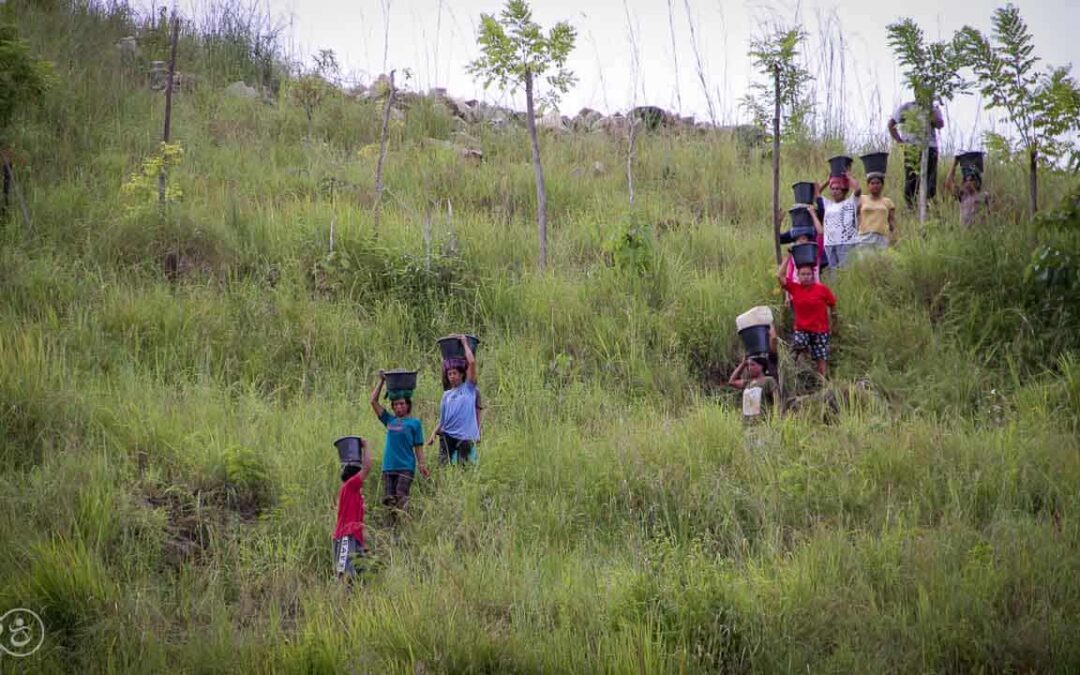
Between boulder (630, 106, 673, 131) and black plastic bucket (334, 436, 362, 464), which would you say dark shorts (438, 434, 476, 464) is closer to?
black plastic bucket (334, 436, 362, 464)


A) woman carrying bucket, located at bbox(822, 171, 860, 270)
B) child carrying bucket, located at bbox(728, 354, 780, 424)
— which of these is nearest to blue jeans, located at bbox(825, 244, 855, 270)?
woman carrying bucket, located at bbox(822, 171, 860, 270)

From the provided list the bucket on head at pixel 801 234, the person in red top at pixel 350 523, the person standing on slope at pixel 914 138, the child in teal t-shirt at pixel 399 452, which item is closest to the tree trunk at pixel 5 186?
the child in teal t-shirt at pixel 399 452

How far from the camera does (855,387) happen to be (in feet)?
29.8

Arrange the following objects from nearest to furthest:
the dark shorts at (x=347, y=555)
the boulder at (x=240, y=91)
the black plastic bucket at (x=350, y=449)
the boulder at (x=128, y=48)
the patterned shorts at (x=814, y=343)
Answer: the dark shorts at (x=347, y=555), the black plastic bucket at (x=350, y=449), the patterned shorts at (x=814, y=343), the boulder at (x=240, y=91), the boulder at (x=128, y=48)

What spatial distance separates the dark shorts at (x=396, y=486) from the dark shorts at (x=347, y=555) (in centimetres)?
72

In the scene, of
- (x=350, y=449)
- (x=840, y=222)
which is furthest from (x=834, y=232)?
(x=350, y=449)

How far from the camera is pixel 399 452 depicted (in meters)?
7.57

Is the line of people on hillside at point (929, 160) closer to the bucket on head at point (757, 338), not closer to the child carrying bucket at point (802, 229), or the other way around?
the child carrying bucket at point (802, 229)

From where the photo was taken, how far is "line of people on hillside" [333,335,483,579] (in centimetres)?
686

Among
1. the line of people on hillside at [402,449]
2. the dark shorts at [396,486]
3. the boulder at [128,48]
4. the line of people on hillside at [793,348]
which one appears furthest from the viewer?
the boulder at [128,48]

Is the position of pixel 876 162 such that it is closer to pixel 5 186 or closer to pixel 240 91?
pixel 5 186

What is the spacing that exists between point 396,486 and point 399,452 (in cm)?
25

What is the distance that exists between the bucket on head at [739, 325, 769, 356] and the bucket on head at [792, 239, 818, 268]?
31.4 inches

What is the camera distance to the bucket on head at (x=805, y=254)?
9320 millimetres
